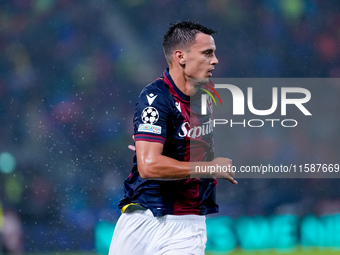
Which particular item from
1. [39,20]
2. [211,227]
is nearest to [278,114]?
[211,227]

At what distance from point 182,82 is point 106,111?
2833 millimetres

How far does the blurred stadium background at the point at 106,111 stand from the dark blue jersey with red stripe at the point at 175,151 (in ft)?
9.11

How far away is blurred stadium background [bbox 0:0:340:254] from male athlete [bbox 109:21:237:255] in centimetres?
276

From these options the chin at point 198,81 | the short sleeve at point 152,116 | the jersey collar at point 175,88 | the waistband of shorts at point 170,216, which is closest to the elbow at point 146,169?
the short sleeve at point 152,116

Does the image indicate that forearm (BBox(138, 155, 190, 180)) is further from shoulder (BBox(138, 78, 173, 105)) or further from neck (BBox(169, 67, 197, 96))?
neck (BBox(169, 67, 197, 96))

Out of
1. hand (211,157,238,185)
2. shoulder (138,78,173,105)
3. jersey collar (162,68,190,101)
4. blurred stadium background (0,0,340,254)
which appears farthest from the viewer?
blurred stadium background (0,0,340,254)

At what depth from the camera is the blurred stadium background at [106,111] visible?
5.80 metres

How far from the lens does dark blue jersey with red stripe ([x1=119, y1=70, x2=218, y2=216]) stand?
9.61 feet

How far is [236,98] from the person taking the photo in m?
5.50

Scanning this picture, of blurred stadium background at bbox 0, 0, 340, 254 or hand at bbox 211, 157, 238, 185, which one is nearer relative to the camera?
hand at bbox 211, 157, 238, 185

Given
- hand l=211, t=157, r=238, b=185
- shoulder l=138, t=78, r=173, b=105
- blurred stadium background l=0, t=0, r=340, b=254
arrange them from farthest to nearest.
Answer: blurred stadium background l=0, t=0, r=340, b=254
shoulder l=138, t=78, r=173, b=105
hand l=211, t=157, r=238, b=185

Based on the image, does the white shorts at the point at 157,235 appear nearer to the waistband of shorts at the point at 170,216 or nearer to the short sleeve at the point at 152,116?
the waistband of shorts at the point at 170,216

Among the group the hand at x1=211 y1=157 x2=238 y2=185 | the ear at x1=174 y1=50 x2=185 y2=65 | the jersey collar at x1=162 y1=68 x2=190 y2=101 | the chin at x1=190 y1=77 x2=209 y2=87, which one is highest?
the ear at x1=174 y1=50 x2=185 y2=65

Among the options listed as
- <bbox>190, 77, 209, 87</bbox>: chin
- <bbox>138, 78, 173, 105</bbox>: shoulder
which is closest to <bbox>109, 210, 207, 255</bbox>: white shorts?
<bbox>138, 78, 173, 105</bbox>: shoulder
